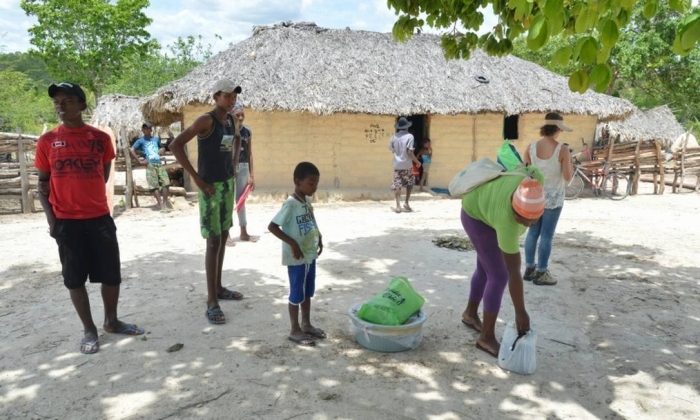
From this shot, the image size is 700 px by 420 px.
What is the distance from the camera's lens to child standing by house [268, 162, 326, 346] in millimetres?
3094

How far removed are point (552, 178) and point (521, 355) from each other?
6.61ft

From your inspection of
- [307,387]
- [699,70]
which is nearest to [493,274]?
[307,387]

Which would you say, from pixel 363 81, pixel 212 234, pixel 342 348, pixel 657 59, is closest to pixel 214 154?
pixel 212 234

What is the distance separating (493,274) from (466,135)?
9.06 meters

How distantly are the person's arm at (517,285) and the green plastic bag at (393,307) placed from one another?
2.12ft

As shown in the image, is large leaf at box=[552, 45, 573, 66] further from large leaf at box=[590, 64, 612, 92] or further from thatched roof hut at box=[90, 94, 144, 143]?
thatched roof hut at box=[90, 94, 144, 143]

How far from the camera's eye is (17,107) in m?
24.0

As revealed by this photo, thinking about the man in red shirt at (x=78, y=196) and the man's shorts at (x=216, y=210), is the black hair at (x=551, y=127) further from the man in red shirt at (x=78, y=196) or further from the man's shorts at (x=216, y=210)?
the man in red shirt at (x=78, y=196)

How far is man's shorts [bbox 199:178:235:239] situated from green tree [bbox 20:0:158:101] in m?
23.9

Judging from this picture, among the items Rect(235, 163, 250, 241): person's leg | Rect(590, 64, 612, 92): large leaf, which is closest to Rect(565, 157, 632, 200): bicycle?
Rect(235, 163, 250, 241): person's leg

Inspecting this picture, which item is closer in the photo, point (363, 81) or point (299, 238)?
point (299, 238)

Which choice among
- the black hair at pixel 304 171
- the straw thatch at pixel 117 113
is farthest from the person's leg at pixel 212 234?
the straw thatch at pixel 117 113

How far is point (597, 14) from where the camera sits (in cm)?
180

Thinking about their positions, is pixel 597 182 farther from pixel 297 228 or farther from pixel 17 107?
pixel 17 107
